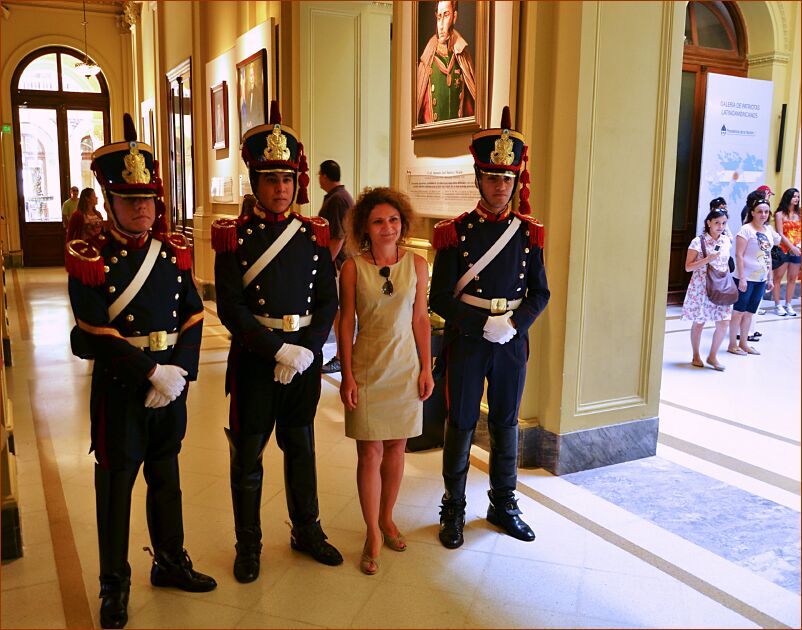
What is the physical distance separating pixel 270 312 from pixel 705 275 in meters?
4.97

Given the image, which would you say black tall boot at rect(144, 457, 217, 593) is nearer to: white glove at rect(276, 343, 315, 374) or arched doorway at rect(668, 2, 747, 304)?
white glove at rect(276, 343, 315, 374)

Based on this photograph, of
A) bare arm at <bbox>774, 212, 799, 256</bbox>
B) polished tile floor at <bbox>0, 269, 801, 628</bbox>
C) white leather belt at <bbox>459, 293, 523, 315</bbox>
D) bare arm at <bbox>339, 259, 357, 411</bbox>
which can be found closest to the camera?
polished tile floor at <bbox>0, 269, 801, 628</bbox>

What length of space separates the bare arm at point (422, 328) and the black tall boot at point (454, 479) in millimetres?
382

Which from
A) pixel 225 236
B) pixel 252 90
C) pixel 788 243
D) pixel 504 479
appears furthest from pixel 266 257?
pixel 788 243

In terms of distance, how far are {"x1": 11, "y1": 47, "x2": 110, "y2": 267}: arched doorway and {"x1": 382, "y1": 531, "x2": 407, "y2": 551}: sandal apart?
13953 millimetres

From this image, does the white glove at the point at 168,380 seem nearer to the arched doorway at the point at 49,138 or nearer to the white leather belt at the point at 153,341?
the white leather belt at the point at 153,341

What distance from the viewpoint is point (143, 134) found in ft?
50.1

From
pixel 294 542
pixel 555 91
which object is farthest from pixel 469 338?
pixel 555 91

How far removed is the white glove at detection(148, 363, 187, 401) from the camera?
2506mm

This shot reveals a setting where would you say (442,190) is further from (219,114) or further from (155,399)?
(219,114)

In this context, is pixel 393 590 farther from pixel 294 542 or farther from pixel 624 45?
pixel 624 45

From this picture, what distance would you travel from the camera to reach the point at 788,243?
8828 millimetres

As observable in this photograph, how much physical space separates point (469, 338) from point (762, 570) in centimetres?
156

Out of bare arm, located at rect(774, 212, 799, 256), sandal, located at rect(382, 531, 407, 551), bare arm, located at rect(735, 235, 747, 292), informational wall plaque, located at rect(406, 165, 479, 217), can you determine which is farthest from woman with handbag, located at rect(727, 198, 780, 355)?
sandal, located at rect(382, 531, 407, 551)
